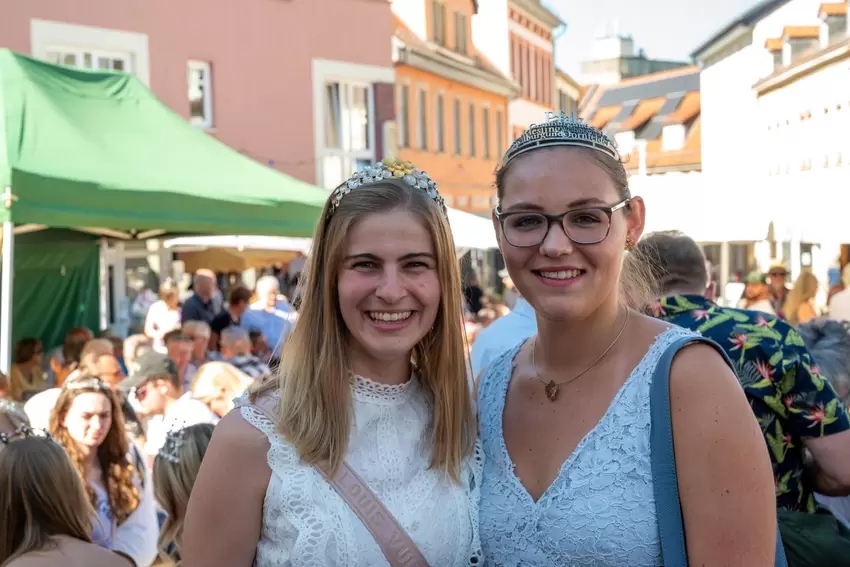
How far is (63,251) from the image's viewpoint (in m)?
11.5

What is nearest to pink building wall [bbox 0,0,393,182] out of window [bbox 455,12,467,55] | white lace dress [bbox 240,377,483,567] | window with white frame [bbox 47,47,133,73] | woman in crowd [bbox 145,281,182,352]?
window with white frame [bbox 47,47,133,73]

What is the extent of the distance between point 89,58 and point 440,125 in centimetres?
1604

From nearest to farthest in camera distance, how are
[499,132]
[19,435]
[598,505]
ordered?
[598,505]
[19,435]
[499,132]

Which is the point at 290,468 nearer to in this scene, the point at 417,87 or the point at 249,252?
the point at 249,252

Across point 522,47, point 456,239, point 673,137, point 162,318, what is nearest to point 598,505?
point 162,318

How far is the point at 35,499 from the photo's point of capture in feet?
12.8

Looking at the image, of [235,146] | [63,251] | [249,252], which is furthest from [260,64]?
[63,251]

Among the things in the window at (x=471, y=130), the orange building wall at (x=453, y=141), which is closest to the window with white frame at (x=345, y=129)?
the orange building wall at (x=453, y=141)

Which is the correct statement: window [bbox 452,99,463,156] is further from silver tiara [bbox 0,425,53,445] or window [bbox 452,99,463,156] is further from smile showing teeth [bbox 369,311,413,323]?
smile showing teeth [bbox 369,311,413,323]

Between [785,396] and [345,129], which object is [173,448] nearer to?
[785,396]

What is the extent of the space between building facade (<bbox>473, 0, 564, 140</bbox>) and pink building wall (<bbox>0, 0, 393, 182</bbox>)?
17.8 m

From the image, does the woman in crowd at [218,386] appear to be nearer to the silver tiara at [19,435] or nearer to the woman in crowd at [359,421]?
the silver tiara at [19,435]

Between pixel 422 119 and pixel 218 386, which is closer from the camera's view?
pixel 218 386

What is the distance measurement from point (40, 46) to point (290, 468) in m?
13.4
